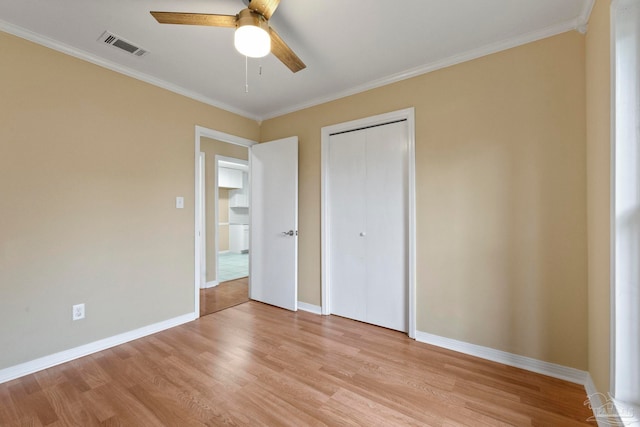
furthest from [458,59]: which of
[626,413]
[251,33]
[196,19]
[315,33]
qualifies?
[626,413]

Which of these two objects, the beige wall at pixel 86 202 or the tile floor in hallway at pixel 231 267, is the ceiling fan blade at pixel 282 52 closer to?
the beige wall at pixel 86 202

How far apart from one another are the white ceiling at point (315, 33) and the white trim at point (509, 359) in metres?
2.40

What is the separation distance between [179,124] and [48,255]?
1.64 metres

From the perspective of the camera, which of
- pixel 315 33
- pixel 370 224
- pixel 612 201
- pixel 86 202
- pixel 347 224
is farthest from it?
pixel 347 224

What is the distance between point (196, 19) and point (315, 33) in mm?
870

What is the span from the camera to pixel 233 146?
453 cm

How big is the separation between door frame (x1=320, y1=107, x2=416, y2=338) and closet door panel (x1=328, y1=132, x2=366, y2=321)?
5cm

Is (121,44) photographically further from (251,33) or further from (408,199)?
(408,199)

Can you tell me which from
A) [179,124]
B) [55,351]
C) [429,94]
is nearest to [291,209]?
[179,124]

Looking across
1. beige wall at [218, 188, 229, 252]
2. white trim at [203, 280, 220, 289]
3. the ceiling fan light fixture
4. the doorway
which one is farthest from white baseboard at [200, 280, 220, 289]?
beige wall at [218, 188, 229, 252]

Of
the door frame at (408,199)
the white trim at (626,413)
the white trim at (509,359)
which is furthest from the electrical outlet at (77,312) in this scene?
the white trim at (626,413)

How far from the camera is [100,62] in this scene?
91.0 inches

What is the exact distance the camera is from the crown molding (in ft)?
6.28

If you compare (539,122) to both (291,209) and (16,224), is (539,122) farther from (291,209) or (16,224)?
(16,224)
